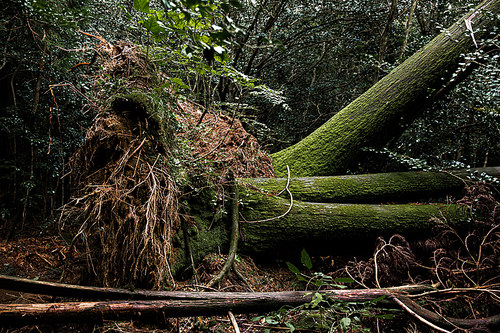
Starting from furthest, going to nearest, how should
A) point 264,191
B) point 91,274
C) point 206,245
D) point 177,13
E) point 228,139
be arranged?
1. point 228,139
2. point 264,191
3. point 206,245
4. point 91,274
5. point 177,13

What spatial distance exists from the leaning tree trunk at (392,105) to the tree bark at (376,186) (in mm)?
525

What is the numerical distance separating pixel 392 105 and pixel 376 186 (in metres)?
1.33

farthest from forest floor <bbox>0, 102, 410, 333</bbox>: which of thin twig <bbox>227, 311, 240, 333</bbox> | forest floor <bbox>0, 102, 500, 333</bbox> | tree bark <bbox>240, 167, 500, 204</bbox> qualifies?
tree bark <bbox>240, 167, 500, 204</bbox>

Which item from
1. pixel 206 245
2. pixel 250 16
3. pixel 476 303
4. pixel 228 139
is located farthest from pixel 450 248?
pixel 250 16

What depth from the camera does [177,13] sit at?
1575mm

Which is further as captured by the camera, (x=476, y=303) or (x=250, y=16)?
(x=250, y=16)

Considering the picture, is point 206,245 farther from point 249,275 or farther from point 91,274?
point 91,274

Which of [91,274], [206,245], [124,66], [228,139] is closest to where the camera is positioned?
[91,274]

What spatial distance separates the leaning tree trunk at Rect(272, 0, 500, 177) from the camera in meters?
3.69

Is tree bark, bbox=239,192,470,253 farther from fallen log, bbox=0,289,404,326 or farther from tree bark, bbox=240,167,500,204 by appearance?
fallen log, bbox=0,289,404,326

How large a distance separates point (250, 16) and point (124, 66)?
4179 mm

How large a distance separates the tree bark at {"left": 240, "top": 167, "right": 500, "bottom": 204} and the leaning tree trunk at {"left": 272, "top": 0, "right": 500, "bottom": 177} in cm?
53

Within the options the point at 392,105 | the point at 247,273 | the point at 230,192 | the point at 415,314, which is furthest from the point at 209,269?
the point at 392,105

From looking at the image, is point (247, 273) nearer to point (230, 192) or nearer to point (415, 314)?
point (230, 192)
